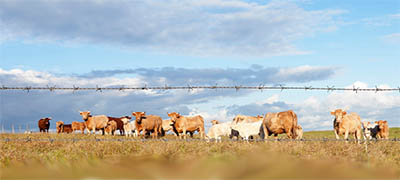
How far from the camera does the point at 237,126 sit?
2164 cm

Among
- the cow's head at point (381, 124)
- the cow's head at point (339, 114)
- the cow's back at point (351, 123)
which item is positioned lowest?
the cow's head at point (381, 124)

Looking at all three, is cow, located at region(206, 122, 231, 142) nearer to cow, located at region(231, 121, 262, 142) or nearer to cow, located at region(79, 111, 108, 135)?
cow, located at region(231, 121, 262, 142)

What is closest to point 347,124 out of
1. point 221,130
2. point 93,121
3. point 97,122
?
point 221,130

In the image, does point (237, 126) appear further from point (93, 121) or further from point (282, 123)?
point (93, 121)

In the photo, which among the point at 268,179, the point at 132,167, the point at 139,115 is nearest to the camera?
the point at 268,179

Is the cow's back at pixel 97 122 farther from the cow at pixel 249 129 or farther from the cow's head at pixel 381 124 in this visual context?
the cow's head at pixel 381 124

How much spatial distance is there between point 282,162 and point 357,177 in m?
0.18

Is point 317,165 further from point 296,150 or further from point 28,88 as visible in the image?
point 28,88

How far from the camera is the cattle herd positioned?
57.8ft

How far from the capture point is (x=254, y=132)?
69.4 ft

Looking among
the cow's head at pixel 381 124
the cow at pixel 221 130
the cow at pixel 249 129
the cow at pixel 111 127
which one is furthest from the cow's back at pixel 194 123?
the cow's head at pixel 381 124

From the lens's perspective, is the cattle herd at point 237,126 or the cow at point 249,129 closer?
the cattle herd at point 237,126

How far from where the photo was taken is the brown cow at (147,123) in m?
27.5

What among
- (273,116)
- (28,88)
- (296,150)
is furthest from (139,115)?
(296,150)
